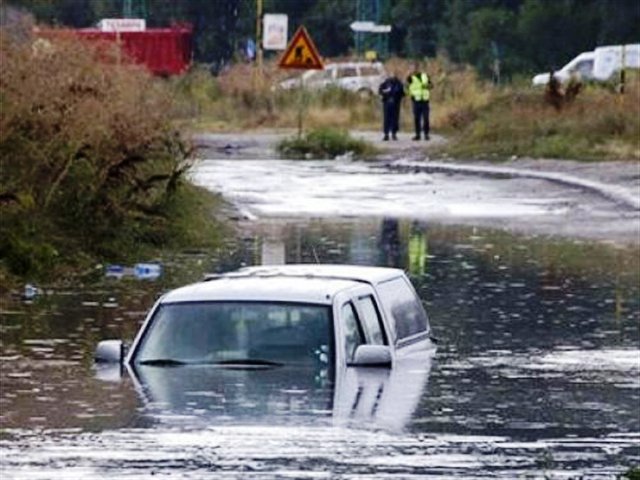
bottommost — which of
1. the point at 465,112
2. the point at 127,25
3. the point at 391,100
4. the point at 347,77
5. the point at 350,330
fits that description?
the point at 347,77

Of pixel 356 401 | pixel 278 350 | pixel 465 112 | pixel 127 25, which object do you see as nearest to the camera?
pixel 356 401

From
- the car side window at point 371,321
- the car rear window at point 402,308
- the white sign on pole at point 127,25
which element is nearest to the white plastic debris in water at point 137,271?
the car rear window at point 402,308

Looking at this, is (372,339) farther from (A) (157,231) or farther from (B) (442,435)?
(A) (157,231)

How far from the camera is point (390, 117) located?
55125 millimetres

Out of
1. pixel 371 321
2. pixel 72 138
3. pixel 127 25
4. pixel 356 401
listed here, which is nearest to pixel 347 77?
pixel 127 25

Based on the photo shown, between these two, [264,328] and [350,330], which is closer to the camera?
[264,328]

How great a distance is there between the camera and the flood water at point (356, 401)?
37.6ft

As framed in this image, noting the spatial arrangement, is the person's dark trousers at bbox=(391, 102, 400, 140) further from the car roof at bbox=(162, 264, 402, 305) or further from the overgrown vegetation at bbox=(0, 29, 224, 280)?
the car roof at bbox=(162, 264, 402, 305)

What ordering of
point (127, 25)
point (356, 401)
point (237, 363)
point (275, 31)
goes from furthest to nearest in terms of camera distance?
point (127, 25), point (275, 31), point (237, 363), point (356, 401)

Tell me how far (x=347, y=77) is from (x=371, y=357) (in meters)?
63.9

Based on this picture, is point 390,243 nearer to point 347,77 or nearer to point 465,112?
point 465,112

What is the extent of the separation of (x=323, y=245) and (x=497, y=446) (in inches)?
613

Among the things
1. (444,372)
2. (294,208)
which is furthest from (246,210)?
(444,372)

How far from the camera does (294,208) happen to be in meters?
34.2
